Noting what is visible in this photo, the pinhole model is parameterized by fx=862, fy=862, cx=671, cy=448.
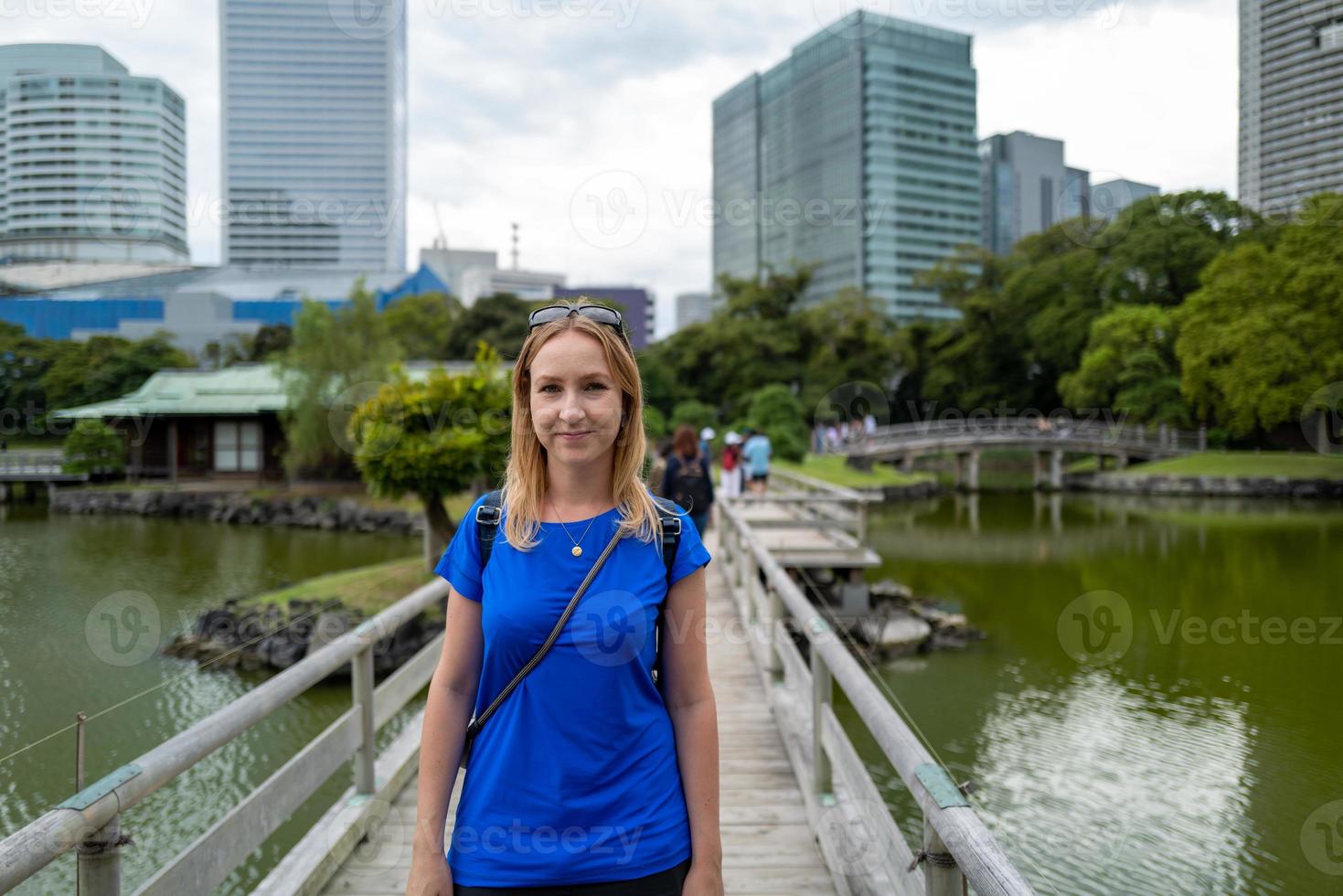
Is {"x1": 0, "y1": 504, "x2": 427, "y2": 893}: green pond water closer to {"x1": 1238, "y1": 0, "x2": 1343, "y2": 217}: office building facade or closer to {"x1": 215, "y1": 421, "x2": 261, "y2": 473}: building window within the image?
{"x1": 215, "y1": 421, "x2": 261, "y2": 473}: building window

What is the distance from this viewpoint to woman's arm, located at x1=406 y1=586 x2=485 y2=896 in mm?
1286

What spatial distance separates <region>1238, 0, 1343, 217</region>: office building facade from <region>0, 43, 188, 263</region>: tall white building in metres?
54.4

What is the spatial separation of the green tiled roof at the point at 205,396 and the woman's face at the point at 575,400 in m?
21.6

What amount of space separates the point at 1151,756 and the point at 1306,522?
51.6 feet

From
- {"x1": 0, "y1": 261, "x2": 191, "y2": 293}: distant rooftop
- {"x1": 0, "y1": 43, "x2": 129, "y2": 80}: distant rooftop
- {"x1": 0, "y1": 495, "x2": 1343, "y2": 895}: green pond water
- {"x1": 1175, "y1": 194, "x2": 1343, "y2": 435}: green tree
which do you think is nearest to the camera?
{"x1": 0, "y1": 495, "x2": 1343, "y2": 895}: green pond water

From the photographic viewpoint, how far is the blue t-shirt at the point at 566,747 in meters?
1.24

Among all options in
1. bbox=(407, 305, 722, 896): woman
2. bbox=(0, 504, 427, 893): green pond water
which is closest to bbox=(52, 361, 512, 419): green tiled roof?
bbox=(0, 504, 427, 893): green pond water

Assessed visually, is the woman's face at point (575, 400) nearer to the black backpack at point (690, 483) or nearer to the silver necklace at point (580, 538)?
the silver necklace at point (580, 538)

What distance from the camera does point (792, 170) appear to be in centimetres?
6650

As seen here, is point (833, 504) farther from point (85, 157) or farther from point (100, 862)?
point (85, 157)

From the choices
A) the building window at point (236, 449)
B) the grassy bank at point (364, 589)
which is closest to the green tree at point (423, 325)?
the building window at point (236, 449)

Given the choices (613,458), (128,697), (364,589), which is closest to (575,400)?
(613,458)

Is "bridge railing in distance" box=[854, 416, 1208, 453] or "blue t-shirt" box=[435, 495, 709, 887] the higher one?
"bridge railing in distance" box=[854, 416, 1208, 453]

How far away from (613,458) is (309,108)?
3743 inches
